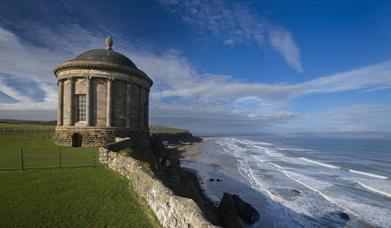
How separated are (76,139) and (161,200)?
54.9 ft

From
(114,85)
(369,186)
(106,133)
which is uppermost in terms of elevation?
(114,85)

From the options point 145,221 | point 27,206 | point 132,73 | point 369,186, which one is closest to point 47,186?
point 27,206

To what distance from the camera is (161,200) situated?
7.73m

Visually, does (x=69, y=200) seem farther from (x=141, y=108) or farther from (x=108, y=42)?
(x=108, y=42)

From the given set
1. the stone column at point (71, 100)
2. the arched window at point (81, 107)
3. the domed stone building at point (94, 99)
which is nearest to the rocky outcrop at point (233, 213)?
the domed stone building at point (94, 99)

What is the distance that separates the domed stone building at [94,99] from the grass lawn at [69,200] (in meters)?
7.77

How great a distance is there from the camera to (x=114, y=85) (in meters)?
21.2

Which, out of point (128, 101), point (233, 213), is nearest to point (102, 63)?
point (128, 101)

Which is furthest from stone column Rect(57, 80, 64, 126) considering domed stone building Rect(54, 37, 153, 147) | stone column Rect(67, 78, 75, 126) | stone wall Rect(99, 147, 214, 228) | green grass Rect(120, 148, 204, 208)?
stone wall Rect(99, 147, 214, 228)

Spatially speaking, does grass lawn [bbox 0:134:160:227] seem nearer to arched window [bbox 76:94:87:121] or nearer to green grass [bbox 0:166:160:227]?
green grass [bbox 0:166:160:227]

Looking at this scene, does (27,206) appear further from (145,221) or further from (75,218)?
(145,221)

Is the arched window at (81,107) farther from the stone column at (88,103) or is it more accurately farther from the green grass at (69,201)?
the green grass at (69,201)

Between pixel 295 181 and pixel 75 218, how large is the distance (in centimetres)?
2566

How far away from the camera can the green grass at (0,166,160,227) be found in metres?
7.84
